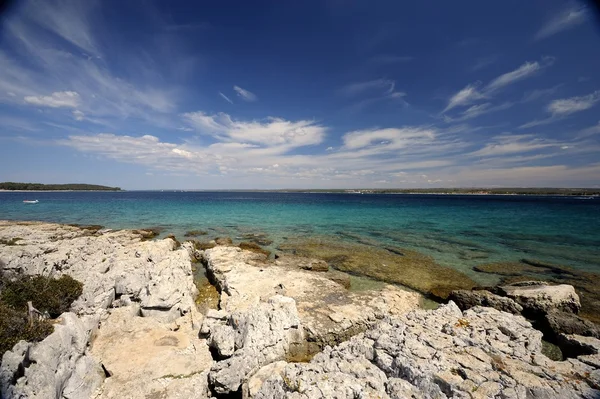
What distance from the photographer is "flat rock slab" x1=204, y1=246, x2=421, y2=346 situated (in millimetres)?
10078

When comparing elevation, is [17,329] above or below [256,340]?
above

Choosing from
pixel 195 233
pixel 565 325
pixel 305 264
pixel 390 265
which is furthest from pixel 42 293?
pixel 195 233

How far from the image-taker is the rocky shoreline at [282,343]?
5.48m

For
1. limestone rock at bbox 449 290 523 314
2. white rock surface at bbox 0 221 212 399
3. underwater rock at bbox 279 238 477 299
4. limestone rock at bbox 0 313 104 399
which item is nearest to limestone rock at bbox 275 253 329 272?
underwater rock at bbox 279 238 477 299

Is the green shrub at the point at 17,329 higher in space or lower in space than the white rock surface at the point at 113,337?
higher

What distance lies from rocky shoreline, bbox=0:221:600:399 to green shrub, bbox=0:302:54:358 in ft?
1.11

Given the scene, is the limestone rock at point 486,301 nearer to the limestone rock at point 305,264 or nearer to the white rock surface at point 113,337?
the limestone rock at point 305,264

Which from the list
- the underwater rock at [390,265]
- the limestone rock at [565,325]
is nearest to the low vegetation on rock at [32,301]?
the underwater rock at [390,265]

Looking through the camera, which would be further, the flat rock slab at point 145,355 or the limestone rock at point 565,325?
the limestone rock at point 565,325

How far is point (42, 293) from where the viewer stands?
888 cm

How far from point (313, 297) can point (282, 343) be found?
419 centimetres

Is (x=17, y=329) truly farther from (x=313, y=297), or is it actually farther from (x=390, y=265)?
(x=390, y=265)

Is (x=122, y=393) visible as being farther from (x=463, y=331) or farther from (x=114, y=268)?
(x=463, y=331)

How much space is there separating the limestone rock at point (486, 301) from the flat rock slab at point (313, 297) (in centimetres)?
207
